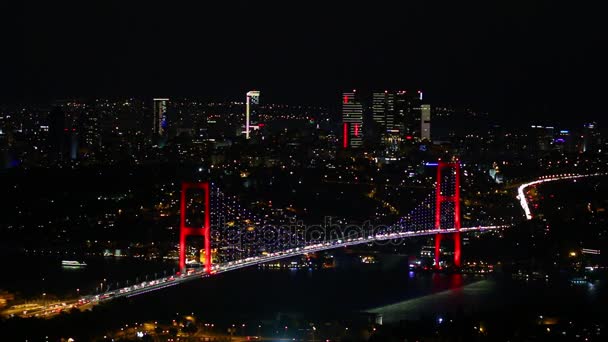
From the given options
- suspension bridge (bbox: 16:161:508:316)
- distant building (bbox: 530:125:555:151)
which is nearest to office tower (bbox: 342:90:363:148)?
distant building (bbox: 530:125:555:151)

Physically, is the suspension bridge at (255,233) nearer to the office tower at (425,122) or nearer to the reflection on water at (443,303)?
the reflection on water at (443,303)

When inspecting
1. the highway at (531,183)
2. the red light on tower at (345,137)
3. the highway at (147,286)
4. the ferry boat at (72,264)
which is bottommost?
the ferry boat at (72,264)

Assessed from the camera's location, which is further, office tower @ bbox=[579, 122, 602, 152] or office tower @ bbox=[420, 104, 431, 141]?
office tower @ bbox=[420, 104, 431, 141]

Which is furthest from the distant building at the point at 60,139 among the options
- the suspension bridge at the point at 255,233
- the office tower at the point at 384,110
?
the office tower at the point at 384,110

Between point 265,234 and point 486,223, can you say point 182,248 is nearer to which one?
point 265,234

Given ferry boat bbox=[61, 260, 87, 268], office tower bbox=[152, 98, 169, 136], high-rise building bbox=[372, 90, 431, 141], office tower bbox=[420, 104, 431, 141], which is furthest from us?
office tower bbox=[420, 104, 431, 141]

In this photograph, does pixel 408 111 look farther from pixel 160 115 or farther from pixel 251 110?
pixel 160 115

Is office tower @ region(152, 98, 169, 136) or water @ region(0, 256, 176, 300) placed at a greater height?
office tower @ region(152, 98, 169, 136)

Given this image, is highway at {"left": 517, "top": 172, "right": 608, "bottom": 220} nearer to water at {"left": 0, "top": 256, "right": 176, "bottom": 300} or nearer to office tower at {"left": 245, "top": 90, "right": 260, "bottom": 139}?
water at {"left": 0, "top": 256, "right": 176, "bottom": 300}
